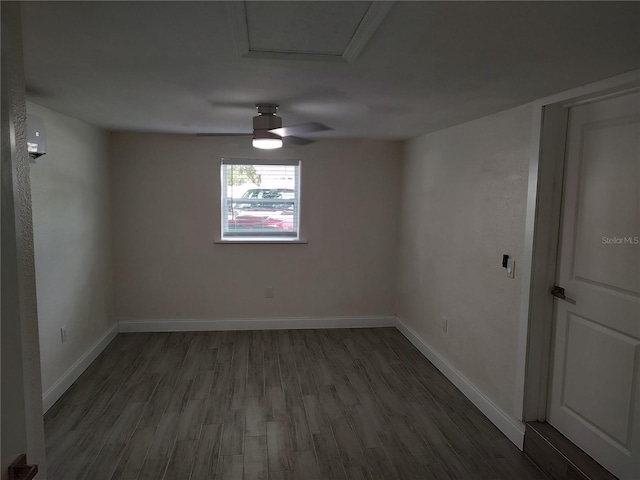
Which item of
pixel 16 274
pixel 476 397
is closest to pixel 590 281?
pixel 476 397

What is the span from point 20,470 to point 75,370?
113 inches

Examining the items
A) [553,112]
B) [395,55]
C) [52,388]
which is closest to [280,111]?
[395,55]

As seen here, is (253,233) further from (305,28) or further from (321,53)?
(305,28)

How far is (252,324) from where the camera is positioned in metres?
4.93

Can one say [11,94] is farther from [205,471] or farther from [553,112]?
[553,112]

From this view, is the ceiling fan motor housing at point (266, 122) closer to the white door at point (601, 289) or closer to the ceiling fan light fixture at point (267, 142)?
the ceiling fan light fixture at point (267, 142)

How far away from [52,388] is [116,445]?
0.86 meters

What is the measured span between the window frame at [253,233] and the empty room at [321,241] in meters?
0.03

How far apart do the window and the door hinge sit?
12.4ft

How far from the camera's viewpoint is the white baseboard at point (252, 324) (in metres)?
4.77

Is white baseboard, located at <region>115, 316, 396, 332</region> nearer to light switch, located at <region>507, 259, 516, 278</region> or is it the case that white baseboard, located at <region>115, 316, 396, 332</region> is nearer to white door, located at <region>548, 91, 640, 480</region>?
light switch, located at <region>507, 259, 516, 278</region>

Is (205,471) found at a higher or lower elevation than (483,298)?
lower

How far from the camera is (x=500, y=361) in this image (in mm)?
2992

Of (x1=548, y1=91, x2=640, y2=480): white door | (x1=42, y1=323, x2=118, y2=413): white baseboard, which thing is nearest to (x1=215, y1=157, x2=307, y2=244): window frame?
(x1=42, y1=323, x2=118, y2=413): white baseboard
